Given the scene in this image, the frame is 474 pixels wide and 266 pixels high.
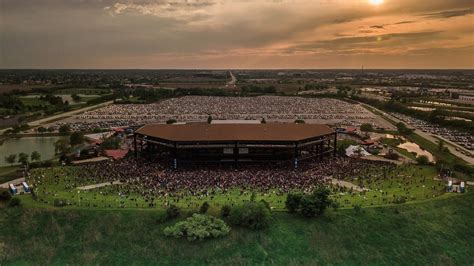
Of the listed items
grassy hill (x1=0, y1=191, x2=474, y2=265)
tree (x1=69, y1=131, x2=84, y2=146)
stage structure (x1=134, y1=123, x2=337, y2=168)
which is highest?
stage structure (x1=134, y1=123, x2=337, y2=168)

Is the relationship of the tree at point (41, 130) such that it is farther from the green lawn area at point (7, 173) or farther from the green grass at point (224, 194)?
the green grass at point (224, 194)

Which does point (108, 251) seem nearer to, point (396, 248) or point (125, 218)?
point (125, 218)

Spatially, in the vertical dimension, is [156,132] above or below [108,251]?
above

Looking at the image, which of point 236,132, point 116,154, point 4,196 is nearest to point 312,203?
point 236,132

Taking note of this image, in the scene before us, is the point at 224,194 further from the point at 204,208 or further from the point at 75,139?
the point at 75,139

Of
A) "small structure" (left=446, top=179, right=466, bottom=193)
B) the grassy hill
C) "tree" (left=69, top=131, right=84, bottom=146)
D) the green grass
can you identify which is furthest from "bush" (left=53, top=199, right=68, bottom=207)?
"small structure" (left=446, top=179, right=466, bottom=193)

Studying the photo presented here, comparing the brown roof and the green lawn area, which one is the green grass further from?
the brown roof

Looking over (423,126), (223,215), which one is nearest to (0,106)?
(223,215)
